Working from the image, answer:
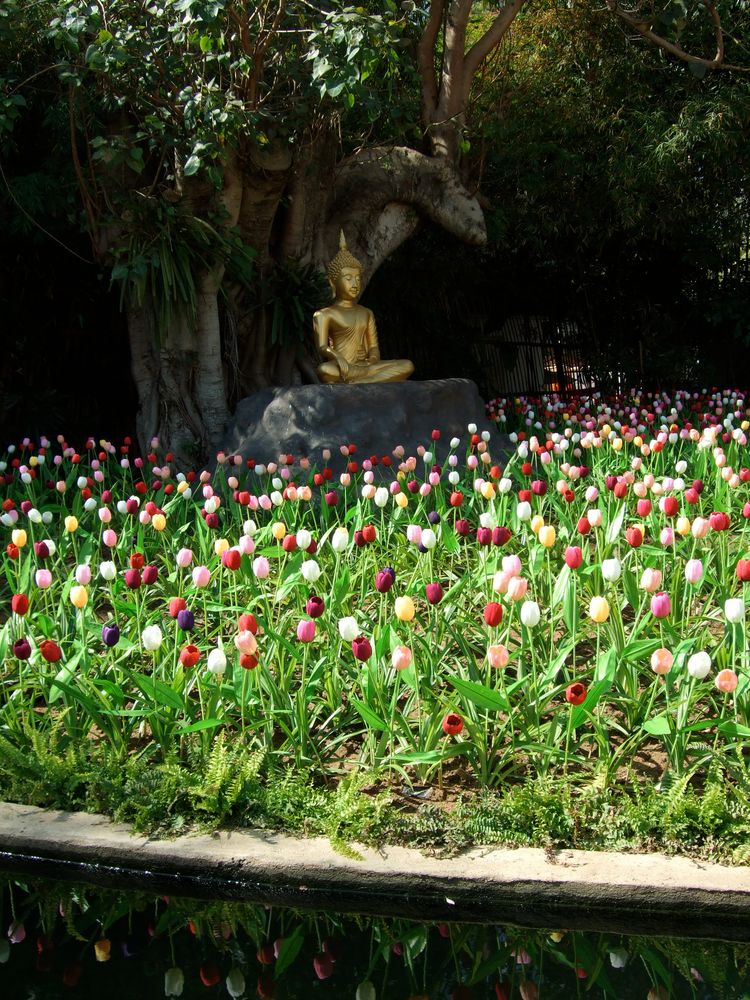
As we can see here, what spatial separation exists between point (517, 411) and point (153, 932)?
23.2 ft

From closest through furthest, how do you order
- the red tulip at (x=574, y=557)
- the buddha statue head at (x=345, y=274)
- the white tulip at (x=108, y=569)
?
the red tulip at (x=574, y=557) < the white tulip at (x=108, y=569) < the buddha statue head at (x=345, y=274)

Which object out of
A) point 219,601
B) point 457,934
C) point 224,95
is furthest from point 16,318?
point 457,934

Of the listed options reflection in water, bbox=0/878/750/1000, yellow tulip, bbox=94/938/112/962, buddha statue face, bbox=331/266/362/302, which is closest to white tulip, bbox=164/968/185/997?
reflection in water, bbox=0/878/750/1000

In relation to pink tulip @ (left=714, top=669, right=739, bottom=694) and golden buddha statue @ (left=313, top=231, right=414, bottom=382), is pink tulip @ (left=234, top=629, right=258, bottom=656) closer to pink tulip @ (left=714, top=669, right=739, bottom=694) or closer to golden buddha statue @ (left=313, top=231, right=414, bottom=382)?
pink tulip @ (left=714, top=669, right=739, bottom=694)

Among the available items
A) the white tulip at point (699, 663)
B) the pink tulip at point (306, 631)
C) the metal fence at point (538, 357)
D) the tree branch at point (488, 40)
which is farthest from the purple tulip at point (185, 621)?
the metal fence at point (538, 357)

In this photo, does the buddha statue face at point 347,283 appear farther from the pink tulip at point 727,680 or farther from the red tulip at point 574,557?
the pink tulip at point 727,680

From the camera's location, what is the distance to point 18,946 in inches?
95.6

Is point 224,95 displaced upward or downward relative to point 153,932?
upward

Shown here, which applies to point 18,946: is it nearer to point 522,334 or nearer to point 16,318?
point 16,318

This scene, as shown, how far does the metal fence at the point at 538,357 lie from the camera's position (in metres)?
12.6

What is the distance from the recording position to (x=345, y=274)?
24.7 feet

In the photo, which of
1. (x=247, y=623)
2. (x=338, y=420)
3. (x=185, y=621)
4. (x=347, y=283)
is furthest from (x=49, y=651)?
(x=347, y=283)

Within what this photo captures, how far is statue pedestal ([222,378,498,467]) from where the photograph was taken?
6.50 meters

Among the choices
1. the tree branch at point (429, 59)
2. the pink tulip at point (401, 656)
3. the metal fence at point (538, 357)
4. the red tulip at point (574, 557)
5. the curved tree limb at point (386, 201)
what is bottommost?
the pink tulip at point (401, 656)
